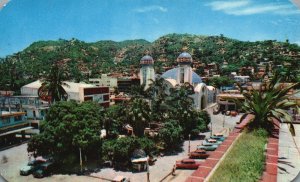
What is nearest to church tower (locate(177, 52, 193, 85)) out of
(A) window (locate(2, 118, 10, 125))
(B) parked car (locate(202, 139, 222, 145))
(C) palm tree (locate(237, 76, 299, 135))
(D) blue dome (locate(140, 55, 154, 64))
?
(D) blue dome (locate(140, 55, 154, 64))

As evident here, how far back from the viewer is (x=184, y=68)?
23.3 metres

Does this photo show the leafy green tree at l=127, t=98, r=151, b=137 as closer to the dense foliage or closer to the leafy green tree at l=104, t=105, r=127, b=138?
the leafy green tree at l=104, t=105, r=127, b=138

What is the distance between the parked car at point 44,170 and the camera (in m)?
11.1

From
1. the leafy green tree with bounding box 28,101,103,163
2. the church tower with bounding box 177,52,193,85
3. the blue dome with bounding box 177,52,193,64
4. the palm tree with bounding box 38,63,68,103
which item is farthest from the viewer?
the church tower with bounding box 177,52,193,85

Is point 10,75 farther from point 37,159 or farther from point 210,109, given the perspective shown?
point 210,109

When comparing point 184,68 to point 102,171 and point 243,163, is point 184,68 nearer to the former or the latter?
point 102,171

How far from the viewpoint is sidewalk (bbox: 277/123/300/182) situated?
4.90 m

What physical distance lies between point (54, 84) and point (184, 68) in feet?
35.8

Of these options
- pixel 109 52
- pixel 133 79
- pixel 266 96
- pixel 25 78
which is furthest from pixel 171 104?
pixel 266 96

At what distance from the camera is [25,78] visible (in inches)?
672

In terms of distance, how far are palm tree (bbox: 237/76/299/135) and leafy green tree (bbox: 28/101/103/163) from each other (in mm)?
6658

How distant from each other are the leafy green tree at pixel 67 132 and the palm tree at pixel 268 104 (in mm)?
6658

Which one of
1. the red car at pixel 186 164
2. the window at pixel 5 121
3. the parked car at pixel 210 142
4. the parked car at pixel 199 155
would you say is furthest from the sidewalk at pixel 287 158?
the window at pixel 5 121

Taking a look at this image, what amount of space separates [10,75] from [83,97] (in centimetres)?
438
